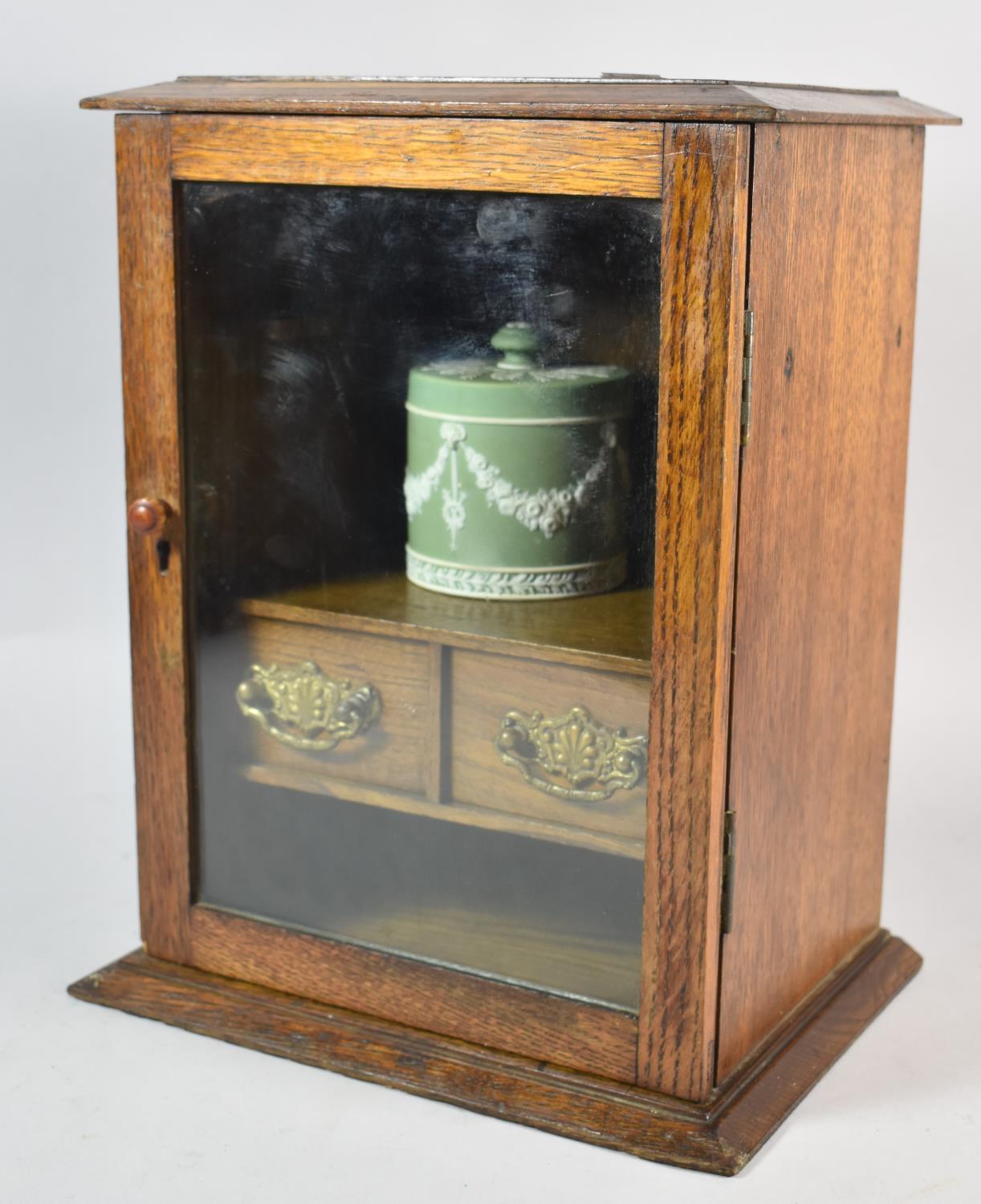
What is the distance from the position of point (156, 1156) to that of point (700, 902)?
464 millimetres

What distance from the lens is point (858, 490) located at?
1.75m

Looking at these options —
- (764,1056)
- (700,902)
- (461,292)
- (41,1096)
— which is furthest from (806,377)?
(41,1096)

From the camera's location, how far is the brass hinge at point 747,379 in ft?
4.86

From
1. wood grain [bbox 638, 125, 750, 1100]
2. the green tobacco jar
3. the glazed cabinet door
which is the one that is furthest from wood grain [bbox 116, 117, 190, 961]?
wood grain [bbox 638, 125, 750, 1100]

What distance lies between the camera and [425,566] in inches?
67.0

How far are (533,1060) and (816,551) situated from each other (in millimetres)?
476

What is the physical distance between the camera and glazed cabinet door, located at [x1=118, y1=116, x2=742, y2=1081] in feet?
5.07

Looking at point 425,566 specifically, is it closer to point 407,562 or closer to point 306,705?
point 407,562

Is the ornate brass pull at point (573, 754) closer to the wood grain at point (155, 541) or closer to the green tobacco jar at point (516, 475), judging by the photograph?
the green tobacco jar at point (516, 475)

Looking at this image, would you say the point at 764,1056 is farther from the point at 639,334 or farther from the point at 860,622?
the point at 639,334

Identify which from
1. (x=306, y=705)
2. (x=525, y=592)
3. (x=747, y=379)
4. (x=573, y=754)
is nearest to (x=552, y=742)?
(x=573, y=754)

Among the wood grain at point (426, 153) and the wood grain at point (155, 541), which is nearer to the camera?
the wood grain at point (426, 153)

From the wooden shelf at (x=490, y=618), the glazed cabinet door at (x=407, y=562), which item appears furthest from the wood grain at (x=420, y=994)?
the wooden shelf at (x=490, y=618)

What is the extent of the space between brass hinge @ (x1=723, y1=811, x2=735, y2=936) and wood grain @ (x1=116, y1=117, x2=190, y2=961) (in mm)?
497
